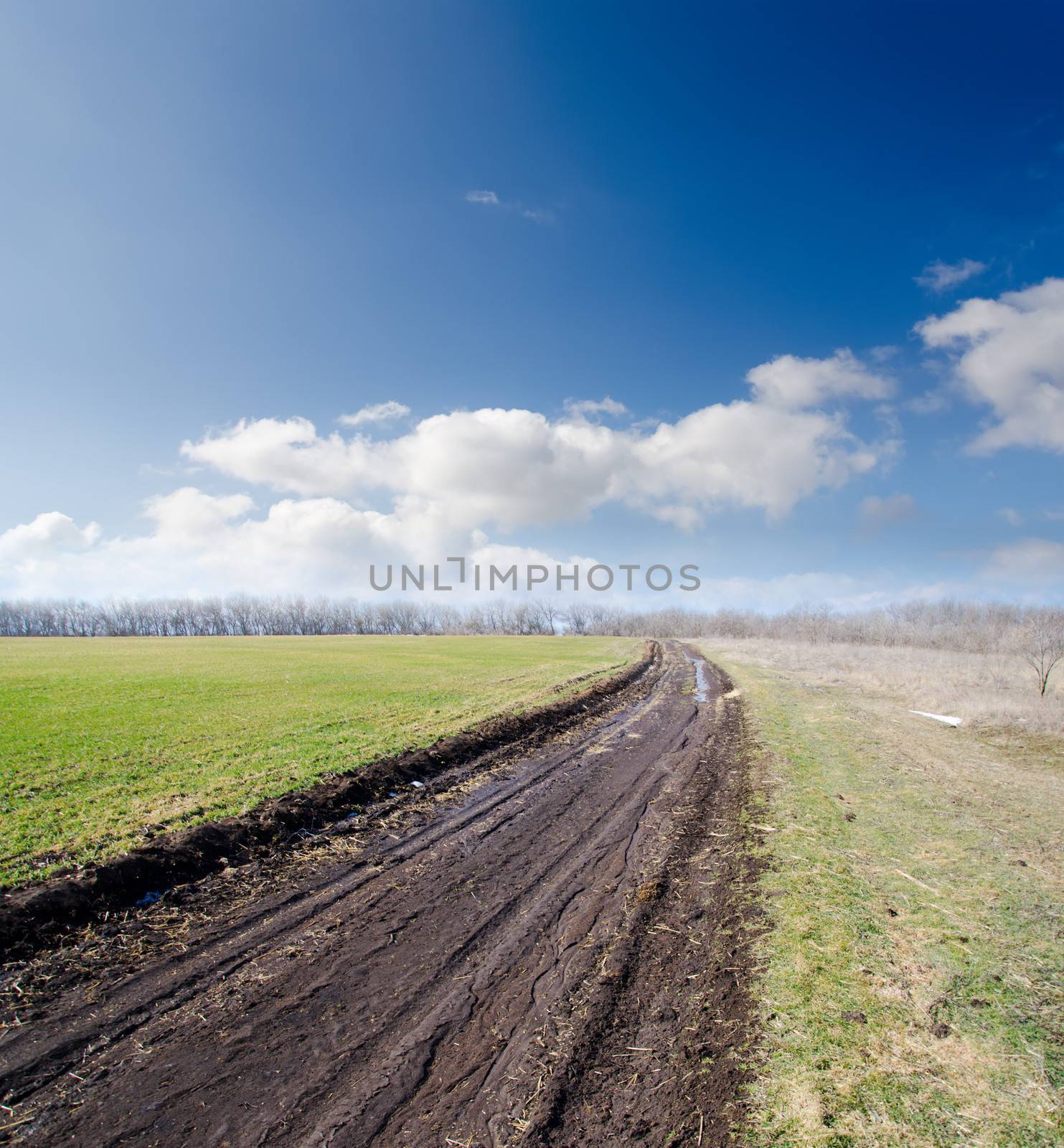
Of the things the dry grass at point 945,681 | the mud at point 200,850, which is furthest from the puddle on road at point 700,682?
the mud at point 200,850

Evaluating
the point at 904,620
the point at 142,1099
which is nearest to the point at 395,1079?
the point at 142,1099

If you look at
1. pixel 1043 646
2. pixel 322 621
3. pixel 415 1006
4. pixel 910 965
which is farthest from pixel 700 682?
pixel 322 621

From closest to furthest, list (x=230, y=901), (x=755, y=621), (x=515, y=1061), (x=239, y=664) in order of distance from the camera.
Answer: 1. (x=515, y=1061)
2. (x=230, y=901)
3. (x=239, y=664)
4. (x=755, y=621)

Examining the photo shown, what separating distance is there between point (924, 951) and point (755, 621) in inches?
6433

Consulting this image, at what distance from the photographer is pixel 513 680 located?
28188 mm

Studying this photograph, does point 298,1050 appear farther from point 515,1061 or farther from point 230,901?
point 230,901

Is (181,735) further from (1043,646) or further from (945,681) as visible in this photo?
(1043,646)

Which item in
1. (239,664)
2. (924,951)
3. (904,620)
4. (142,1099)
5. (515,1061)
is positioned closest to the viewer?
(142,1099)

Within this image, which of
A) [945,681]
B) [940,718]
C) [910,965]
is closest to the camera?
[910,965]

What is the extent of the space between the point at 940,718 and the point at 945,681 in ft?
48.1

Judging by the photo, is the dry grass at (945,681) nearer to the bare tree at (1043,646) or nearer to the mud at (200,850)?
the bare tree at (1043,646)

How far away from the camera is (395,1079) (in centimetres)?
395

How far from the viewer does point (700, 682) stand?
3042 centimetres

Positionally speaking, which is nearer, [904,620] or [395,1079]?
[395,1079]
